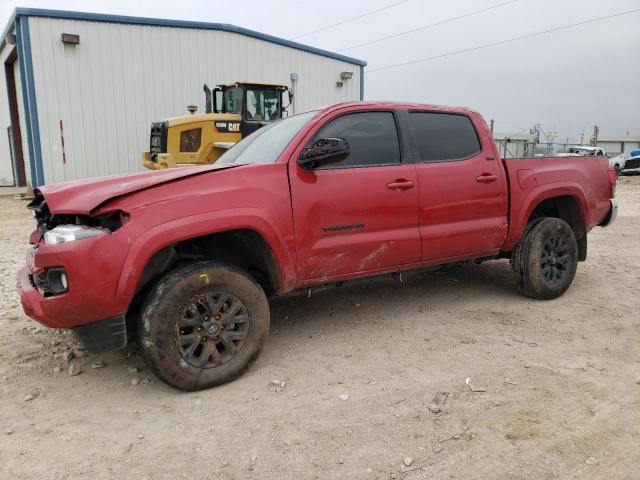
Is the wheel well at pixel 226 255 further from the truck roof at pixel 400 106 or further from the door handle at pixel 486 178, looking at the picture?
the door handle at pixel 486 178

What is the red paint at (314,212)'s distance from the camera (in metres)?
2.93

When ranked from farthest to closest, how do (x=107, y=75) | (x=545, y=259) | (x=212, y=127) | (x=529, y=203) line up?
(x=107, y=75) → (x=212, y=127) → (x=545, y=259) → (x=529, y=203)

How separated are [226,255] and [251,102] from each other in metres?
9.37

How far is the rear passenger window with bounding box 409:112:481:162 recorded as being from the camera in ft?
14.2

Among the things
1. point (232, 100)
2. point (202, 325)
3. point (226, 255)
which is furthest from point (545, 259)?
point (232, 100)

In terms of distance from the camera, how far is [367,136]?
4.07 m

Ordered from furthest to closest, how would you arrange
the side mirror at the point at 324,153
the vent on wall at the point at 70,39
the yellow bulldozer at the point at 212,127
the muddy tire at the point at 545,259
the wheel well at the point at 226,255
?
1. the vent on wall at the point at 70,39
2. the yellow bulldozer at the point at 212,127
3. the muddy tire at the point at 545,259
4. the side mirror at the point at 324,153
5. the wheel well at the point at 226,255

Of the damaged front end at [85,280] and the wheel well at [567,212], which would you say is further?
the wheel well at [567,212]

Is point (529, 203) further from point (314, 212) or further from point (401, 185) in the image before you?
point (314, 212)

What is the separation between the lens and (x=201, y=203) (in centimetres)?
320

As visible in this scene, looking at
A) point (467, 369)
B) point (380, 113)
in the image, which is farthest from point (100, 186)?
point (467, 369)

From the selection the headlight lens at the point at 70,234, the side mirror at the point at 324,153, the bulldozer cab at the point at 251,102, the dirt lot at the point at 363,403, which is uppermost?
the bulldozer cab at the point at 251,102

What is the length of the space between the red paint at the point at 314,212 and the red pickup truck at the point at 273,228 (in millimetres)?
11

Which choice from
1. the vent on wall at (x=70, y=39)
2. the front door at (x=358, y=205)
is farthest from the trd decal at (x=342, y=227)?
the vent on wall at (x=70, y=39)
